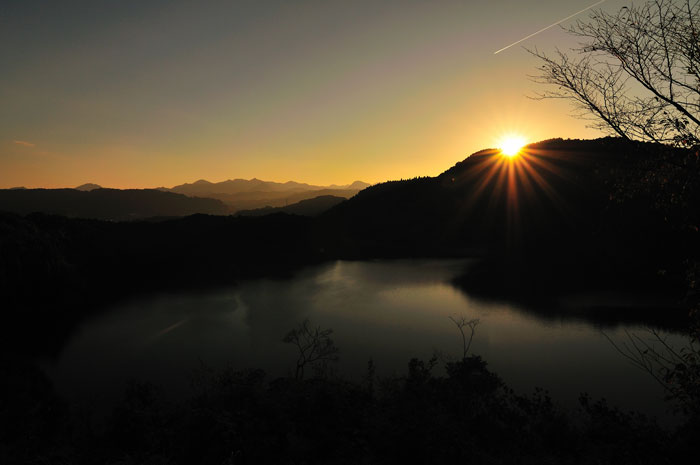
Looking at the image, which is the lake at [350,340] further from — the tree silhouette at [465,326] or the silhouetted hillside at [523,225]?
the silhouetted hillside at [523,225]

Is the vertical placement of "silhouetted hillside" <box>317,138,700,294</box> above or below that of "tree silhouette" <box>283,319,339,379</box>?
above

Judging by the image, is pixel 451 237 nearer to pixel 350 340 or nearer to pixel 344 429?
pixel 350 340

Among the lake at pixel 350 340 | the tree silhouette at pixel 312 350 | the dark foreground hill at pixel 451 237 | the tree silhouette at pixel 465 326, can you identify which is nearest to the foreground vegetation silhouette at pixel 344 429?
the lake at pixel 350 340

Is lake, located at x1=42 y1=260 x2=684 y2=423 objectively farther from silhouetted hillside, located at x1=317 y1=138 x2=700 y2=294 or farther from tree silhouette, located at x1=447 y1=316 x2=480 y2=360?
silhouetted hillside, located at x1=317 y1=138 x2=700 y2=294

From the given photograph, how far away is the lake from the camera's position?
2638 centimetres

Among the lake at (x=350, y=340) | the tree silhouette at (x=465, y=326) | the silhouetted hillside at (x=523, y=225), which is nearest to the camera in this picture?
the lake at (x=350, y=340)

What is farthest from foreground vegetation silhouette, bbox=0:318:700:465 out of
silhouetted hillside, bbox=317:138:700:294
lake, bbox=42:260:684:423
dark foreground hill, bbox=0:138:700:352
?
silhouetted hillside, bbox=317:138:700:294

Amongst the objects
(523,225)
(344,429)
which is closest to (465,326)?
(344,429)

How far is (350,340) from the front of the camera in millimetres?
35219

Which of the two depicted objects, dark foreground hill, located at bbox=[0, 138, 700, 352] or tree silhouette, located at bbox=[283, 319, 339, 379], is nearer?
tree silhouette, located at bbox=[283, 319, 339, 379]

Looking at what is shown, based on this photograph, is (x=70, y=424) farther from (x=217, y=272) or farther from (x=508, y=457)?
(x=217, y=272)

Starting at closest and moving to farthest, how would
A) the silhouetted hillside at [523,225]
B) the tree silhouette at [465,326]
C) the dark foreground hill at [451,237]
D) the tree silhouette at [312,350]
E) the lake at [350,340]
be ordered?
the lake at [350,340]
the tree silhouette at [312,350]
the tree silhouette at [465,326]
the dark foreground hill at [451,237]
the silhouetted hillside at [523,225]

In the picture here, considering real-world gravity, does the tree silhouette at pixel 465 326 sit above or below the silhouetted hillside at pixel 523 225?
below

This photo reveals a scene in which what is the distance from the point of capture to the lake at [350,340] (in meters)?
26.4
